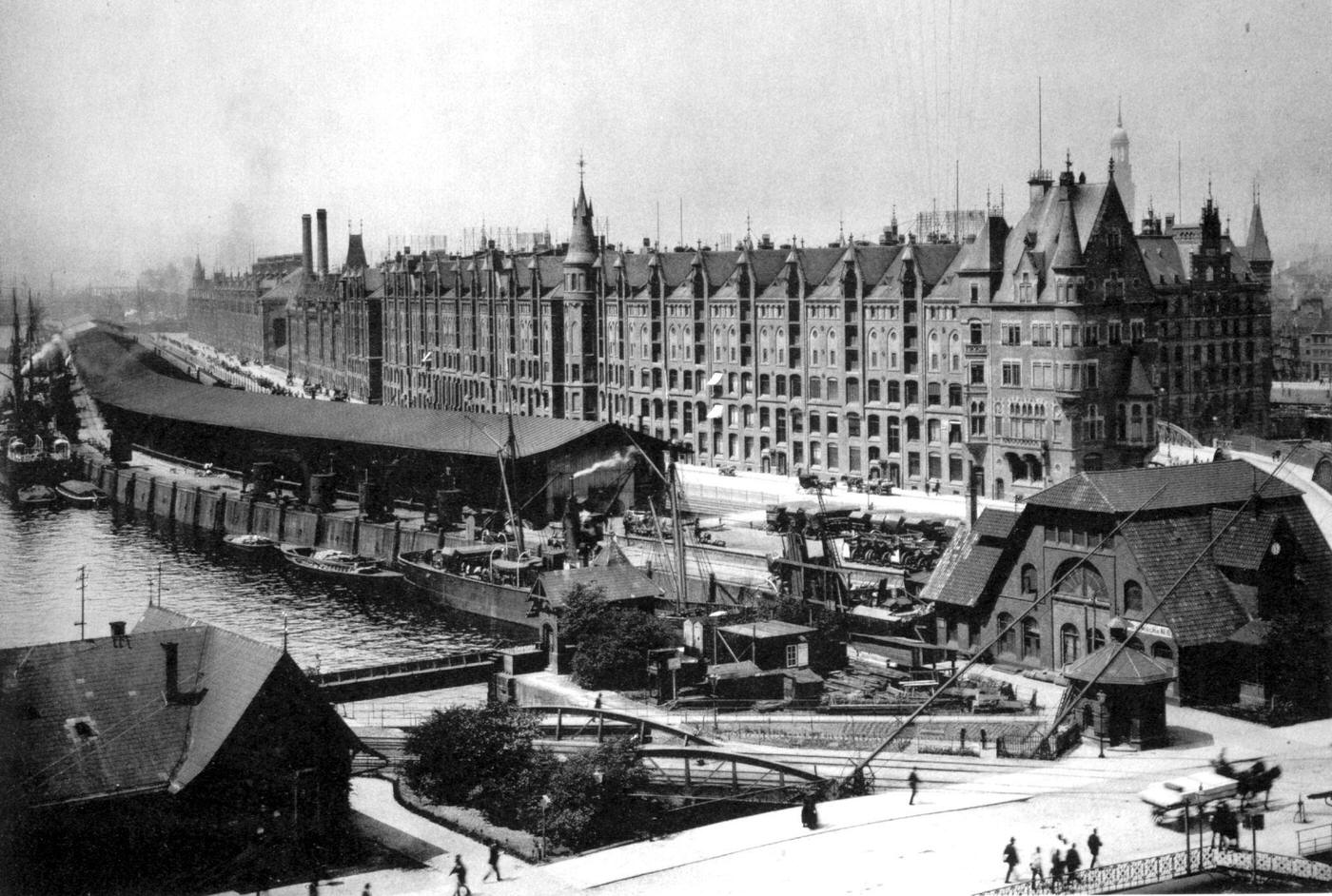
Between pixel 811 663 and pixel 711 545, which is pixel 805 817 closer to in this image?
pixel 811 663

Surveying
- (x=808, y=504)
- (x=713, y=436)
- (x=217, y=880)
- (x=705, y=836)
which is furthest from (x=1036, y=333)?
(x=217, y=880)

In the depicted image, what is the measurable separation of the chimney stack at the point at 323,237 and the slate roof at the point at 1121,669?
121515mm

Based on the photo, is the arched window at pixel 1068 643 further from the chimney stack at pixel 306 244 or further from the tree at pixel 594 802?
the chimney stack at pixel 306 244

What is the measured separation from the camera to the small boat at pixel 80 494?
75.4m

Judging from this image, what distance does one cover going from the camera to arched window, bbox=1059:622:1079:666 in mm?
40688

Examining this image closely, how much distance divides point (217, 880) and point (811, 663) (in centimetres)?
2267

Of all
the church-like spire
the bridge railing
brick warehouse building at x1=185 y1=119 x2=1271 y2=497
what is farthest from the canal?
the church-like spire

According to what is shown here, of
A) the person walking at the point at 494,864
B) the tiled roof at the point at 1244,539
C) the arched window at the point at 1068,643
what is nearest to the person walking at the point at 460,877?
the person walking at the point at 494,864

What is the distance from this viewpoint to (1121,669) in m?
33.9

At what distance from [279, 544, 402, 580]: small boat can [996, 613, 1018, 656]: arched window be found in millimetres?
35511

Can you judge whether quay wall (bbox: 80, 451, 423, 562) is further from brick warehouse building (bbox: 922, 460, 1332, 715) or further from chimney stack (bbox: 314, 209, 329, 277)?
chimney stack (bbox: 314, 209, 329, 277)

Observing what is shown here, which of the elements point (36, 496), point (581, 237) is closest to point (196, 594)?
point (36, 496)

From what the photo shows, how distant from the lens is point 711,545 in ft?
210

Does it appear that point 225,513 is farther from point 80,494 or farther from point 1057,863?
point 1057,863
